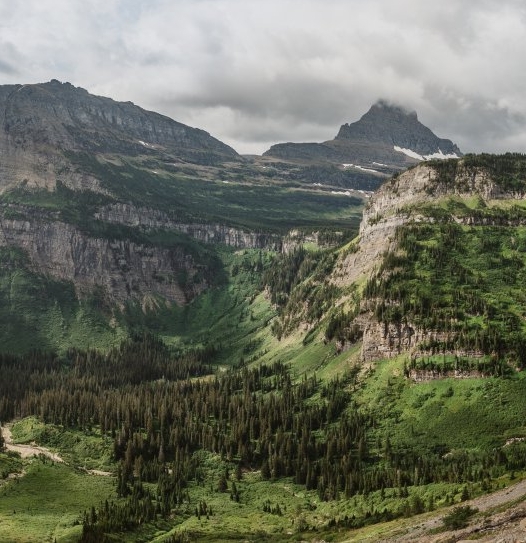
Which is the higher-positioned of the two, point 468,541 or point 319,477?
point 468,541

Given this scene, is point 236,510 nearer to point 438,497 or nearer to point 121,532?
point 121,532

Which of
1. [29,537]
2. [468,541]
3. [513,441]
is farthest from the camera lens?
[513,441]

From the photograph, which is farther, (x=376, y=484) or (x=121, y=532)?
(x=376, y=484)

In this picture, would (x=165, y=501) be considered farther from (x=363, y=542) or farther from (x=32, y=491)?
(x=363, y=542)

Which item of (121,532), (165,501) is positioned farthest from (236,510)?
(121,532)

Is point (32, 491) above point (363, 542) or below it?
below

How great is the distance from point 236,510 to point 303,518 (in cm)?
2498

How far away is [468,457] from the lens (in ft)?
633

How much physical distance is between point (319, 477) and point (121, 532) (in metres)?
65.7

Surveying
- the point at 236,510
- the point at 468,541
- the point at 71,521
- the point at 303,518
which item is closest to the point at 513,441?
the point at 303,518

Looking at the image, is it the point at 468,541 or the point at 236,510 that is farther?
the point at 236,510

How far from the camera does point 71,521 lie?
173 m

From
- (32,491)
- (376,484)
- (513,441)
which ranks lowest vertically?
(32,491)

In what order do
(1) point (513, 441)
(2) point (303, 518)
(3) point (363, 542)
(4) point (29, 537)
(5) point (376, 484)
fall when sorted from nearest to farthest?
(3) point (363, 542) → (4) point (29, 537) → (2) point (303, 518) → (5) point (376, 484) → (1) point (513, 441)
